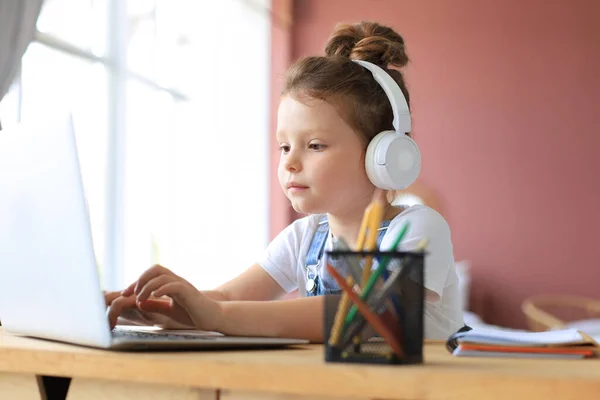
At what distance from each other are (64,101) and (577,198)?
3.32 metres

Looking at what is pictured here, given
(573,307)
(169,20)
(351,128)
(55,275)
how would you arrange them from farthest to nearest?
1. (573,307)
2. (169,20)
3. (351,128)
4. (55,275)

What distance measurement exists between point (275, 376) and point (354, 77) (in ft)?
2.62

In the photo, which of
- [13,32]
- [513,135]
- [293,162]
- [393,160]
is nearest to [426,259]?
[393,160]

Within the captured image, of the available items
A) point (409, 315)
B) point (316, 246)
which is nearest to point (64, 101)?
point (316, 246)

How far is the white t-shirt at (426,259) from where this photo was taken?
47.9 inches

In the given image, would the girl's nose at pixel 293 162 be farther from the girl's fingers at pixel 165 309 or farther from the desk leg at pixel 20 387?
the desk leg at pixel 20 387

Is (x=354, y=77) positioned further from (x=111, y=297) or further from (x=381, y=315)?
(x=381, y=315)

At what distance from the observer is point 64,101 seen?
353 centimetres

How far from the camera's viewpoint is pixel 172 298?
109 centimetres

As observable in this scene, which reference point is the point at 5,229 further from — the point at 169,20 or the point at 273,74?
the point at 273,74

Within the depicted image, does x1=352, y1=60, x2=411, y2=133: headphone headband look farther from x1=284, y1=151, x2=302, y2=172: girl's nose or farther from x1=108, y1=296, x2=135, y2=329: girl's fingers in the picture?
x1=108, y1=296, x2=135, y2=329: girl's fingers

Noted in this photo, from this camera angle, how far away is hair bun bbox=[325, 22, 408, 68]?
1.54 m

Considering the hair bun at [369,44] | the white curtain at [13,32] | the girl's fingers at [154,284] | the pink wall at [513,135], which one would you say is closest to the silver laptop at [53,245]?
the girl's fingers at [154,284]

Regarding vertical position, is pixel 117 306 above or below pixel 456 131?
below
